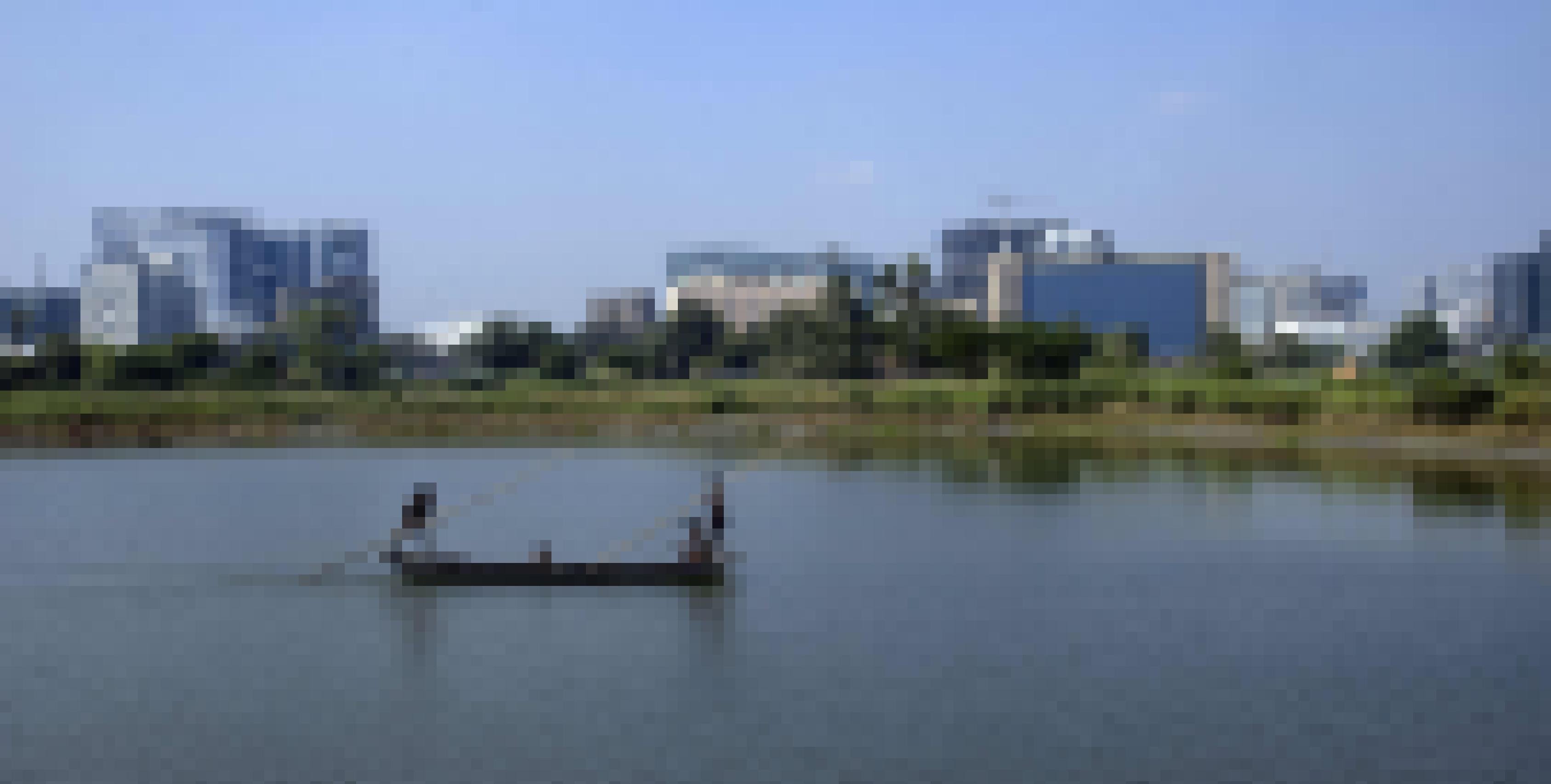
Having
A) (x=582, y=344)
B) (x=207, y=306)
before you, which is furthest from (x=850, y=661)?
(x=207, y=306)

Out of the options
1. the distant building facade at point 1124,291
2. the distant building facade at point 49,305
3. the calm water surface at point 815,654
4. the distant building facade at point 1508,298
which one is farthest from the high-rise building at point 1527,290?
the calm water surface at point 815,654

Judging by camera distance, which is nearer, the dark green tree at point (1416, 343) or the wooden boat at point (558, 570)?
the wooden boat at point (558, 570)

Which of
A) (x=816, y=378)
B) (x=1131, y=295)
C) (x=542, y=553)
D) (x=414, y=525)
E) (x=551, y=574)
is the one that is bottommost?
(x=551, y=574)

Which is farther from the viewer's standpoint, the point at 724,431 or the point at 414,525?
the point at 724,431

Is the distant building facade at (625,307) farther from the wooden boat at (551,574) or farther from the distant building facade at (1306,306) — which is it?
the wooden boat at (551,574)

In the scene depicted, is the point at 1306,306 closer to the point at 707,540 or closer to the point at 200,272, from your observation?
the point at 200,272

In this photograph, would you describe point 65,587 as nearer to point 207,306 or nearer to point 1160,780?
point 1160,780

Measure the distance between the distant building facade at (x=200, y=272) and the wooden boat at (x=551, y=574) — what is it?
120 meters

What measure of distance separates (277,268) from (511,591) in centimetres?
14840

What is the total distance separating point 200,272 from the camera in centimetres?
15000

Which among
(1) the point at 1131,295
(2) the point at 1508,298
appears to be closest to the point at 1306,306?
(2) the point at 1508,298

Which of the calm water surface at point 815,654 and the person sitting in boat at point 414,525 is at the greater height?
the person sitting in boat at point 414,525

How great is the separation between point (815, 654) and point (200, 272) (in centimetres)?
14616

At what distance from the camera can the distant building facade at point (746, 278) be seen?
142 meters
